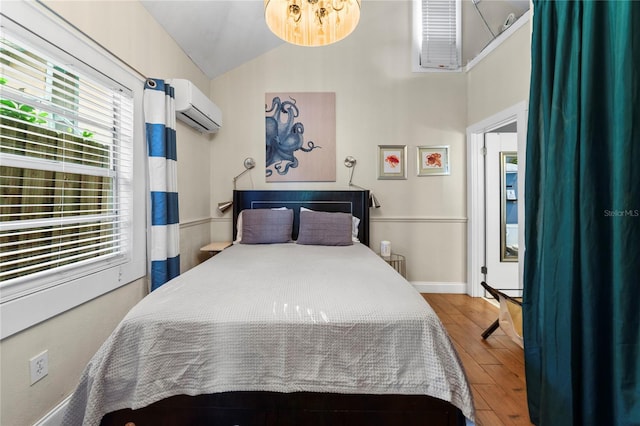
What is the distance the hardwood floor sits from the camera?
1.53 m

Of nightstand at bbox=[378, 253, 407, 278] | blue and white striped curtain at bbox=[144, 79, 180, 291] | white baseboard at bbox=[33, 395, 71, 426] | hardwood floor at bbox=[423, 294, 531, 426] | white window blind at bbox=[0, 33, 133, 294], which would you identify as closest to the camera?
white window blind at bbox=[0, 33, 133, 294]

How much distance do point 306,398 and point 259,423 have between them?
8.6 inches

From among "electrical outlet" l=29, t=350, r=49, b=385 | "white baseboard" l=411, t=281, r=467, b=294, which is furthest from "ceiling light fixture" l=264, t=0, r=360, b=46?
"white baseboard" l=411, t=281, r=467, b=294

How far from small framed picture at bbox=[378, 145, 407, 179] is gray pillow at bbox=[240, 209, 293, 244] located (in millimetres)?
1277

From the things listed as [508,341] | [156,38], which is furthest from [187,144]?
[508,341]

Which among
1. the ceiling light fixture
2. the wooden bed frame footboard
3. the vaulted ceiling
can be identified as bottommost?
the wooden bed frame footboard

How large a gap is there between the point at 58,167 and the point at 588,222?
253 cm

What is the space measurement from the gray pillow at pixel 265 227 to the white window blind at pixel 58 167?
3.55ft

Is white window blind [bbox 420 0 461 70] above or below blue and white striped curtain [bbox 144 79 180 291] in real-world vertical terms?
above

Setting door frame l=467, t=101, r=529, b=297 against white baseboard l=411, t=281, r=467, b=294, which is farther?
white baseboard l=411, t=281, r=467, b=294

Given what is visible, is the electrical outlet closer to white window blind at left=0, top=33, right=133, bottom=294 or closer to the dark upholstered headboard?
white window blind at left=0, top=33, right=133, bottom=294

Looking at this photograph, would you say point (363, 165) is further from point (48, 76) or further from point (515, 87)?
point (48, 76)

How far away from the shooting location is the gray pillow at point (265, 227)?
284cm

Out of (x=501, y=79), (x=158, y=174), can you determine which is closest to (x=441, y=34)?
(x=501, y=79)
